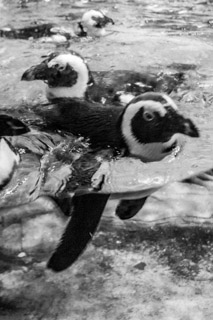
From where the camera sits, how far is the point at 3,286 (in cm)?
228

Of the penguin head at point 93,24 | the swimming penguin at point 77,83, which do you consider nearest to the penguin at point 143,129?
the swimming penguin at point 77,83

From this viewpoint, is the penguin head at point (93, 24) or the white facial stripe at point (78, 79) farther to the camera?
the penguin head at point (93, 24)

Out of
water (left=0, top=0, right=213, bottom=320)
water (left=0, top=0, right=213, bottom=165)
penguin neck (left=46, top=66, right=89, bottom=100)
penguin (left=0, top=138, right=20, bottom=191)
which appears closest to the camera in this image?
water (left=0, top=0, right=213, bottom=320)

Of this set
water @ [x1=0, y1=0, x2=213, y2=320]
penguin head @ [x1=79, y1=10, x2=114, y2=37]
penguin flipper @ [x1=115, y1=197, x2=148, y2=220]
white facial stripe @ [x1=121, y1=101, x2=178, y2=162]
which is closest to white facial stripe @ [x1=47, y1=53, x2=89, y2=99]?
white facial stripe @ [x1=121, y1=101, x2=178, y2=162]

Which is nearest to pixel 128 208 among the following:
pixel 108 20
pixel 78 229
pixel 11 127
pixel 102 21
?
pixel 78 229

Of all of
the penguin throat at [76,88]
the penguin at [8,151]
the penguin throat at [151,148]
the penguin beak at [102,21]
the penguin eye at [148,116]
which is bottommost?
the penguin beak at [102,21]

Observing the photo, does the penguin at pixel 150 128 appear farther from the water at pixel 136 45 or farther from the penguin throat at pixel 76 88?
the penguin throat at pixel 76 88

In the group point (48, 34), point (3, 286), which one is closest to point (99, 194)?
point (3, 286)

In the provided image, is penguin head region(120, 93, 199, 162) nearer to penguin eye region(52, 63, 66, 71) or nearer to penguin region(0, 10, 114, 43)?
penguin eye region(52, 63, 66, 71)

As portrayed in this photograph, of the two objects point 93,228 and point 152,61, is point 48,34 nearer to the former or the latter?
point 152,61

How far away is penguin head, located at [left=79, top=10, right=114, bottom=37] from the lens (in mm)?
6352

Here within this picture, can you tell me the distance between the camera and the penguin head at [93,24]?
635 centimetres

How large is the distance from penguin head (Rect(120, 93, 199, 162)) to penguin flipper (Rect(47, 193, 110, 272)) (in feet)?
2.21

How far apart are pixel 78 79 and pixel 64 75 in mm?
144
